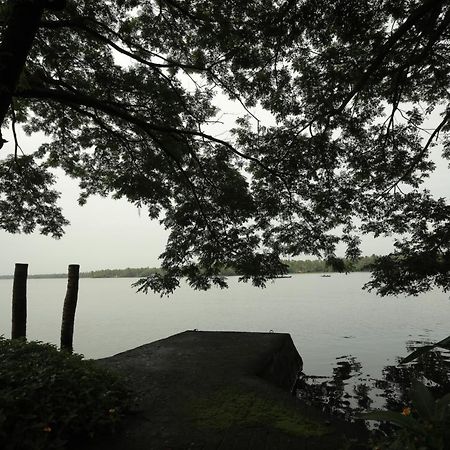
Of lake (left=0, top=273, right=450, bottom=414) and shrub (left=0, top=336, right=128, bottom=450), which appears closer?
shrub (left=0, top=336, right=128, bottom=450)

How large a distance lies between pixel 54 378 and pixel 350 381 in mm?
9021

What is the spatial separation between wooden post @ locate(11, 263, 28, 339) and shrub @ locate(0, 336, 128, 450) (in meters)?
6.04

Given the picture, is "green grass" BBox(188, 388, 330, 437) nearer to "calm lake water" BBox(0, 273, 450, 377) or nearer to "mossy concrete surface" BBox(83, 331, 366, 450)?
"mossy concrete surface" BBox(83, 331, 366, 450)

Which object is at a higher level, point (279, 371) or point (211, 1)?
point (211, 1)

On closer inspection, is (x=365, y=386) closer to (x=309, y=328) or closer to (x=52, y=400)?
(x=52, y=400)

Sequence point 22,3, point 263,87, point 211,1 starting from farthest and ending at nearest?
point 263,87 < point 211,1 < point 22,3

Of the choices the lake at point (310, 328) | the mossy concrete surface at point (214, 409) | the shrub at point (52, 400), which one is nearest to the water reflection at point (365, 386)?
the lake at point (310, 328)

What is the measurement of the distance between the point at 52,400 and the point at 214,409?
2.14 m

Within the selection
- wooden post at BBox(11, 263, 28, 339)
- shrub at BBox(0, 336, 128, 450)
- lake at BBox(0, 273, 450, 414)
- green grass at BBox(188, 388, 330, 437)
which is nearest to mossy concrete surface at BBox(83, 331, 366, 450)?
green grass at BBox(188, 388, 330, 437)

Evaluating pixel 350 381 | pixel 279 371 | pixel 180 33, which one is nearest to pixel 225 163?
pixel 180 33

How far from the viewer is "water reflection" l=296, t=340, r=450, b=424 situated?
8.04 meters

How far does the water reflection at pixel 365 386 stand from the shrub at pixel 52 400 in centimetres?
548

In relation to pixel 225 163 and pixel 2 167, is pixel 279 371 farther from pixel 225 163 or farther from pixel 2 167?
pixel 2 167

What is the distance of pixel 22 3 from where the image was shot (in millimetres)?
4270
